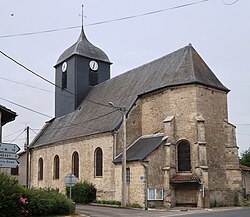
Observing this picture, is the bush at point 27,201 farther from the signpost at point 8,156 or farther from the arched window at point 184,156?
the arched window at point 184,156

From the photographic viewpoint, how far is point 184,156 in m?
25.0

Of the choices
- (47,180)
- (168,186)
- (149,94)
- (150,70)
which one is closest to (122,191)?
(168,186)

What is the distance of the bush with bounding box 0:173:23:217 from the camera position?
45.1ft

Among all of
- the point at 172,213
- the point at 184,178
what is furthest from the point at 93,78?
the point at 172,213

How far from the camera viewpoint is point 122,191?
23812mm

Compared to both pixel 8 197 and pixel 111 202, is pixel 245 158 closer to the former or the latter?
pixel 111 202

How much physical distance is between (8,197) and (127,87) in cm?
1866

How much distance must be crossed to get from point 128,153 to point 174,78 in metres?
5.98

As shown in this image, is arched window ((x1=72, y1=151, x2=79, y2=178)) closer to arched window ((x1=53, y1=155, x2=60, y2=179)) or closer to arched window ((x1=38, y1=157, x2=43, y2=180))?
arched window ((x1=53, y1=155, x2=60, y2=179))

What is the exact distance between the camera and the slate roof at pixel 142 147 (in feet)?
79.8

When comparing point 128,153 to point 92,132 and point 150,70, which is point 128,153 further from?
point 150,70

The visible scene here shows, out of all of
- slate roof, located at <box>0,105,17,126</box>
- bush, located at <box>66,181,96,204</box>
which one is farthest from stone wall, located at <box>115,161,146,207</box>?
slate roof, located at <box>0,105,17,126</box>

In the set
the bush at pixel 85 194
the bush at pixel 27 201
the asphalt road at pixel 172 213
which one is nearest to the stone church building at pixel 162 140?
the bush at pixel 85 194

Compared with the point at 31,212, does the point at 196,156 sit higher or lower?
higher
